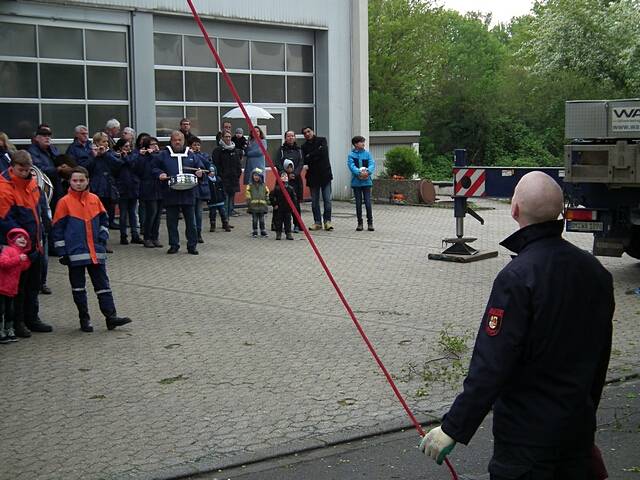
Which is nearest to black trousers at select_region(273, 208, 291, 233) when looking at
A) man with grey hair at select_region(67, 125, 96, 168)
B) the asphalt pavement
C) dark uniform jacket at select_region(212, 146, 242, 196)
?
dark uniform jacket at select_region(212, 146, 242, 196)

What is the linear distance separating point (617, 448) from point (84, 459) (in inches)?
133

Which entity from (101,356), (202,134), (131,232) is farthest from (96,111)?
(101,356)

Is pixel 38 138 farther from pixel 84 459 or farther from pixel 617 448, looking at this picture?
pixel 617 448

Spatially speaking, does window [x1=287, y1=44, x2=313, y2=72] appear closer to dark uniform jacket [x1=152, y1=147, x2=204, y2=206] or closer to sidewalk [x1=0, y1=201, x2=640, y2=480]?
dark uniform jacket [x1=152, y1=147, x2=204, y2=206]

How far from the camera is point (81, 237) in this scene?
961 centimetres

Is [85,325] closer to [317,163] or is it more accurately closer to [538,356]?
[538,356]

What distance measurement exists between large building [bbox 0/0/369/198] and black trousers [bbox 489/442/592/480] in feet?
53.1

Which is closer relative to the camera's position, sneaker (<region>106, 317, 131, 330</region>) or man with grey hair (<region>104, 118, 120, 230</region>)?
sneaker (<region>106, 317, 131, 330</region>)

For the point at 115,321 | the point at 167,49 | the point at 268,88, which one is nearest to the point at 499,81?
the point at 268,88

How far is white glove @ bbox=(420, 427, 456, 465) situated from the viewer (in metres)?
3.74

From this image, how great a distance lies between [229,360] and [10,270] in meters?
2.18

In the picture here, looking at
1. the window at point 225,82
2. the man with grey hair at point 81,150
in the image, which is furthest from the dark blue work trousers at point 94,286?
the window at point 225,82

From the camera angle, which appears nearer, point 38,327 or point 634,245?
point 38,327

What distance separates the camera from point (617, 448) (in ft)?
21.0
